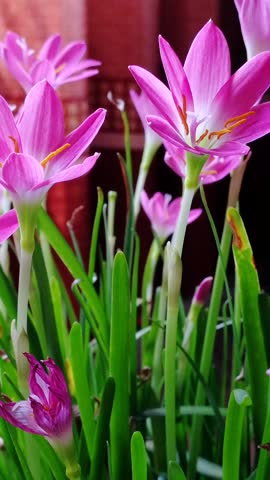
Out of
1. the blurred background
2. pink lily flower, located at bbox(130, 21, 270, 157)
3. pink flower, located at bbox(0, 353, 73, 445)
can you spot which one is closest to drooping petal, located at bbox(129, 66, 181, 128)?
pink lily flower, located at bbox(130, 21, 270, 157)

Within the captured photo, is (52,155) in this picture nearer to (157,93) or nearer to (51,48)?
(157,93)

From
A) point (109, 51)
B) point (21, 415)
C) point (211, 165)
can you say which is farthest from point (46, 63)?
point (109, 51)

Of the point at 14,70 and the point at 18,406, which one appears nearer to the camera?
the point at 18,406

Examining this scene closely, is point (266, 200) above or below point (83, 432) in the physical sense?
below

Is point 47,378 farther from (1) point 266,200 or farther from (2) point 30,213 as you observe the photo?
(1) point 266,200

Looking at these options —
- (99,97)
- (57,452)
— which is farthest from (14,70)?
(99,97)

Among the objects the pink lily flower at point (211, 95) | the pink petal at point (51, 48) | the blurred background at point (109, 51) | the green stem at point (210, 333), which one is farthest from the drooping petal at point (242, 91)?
the blurred background at point (109, 51)

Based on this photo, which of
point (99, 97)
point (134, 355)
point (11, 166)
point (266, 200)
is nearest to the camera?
point (11, 166)
